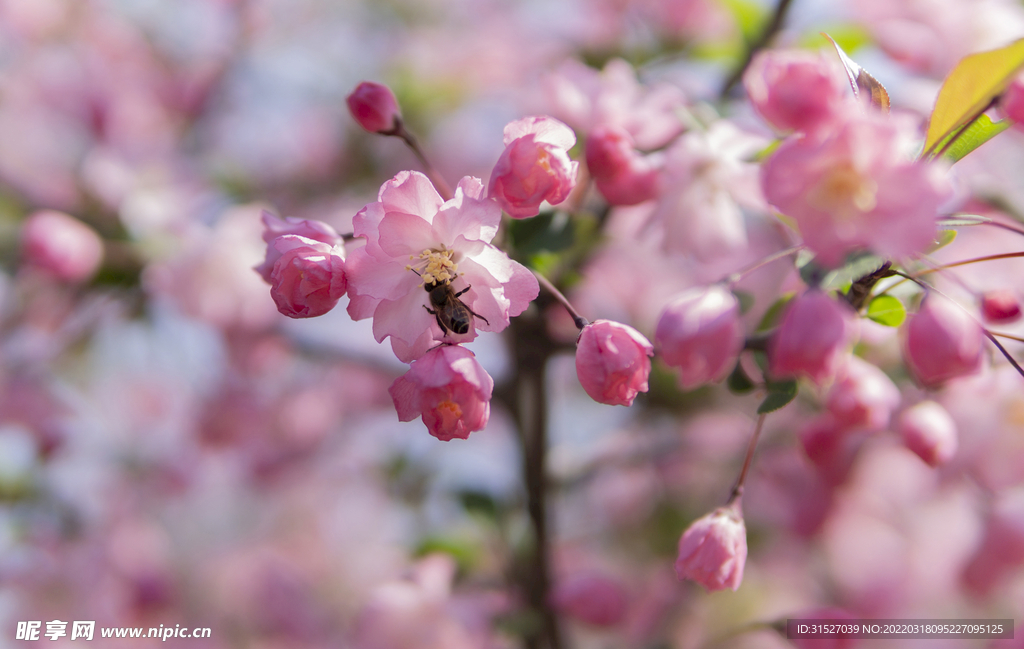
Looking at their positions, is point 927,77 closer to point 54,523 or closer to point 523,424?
point 523,424

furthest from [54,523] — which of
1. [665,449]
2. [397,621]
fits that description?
[665,449]

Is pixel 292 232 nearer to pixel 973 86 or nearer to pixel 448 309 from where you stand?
pixel 448 309

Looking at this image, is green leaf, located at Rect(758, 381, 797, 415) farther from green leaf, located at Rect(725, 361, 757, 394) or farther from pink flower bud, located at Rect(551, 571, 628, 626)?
pink flower bud, located at Rect(551, 571, 628, 626)

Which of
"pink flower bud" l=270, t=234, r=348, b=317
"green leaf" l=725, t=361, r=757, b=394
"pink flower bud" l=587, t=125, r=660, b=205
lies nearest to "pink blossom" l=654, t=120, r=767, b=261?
"pink flower bud" l=587, t=125, r=660, b=205

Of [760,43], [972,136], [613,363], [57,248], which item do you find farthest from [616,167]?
[57,248]

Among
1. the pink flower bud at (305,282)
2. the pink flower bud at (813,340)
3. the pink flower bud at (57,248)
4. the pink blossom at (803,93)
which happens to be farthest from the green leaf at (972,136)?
the pink flower bud at (57,248)
